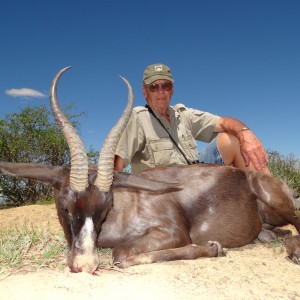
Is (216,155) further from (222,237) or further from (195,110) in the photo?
(222,237)

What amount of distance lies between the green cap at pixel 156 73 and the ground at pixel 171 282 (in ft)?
11.5

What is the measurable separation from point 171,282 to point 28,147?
13.7m

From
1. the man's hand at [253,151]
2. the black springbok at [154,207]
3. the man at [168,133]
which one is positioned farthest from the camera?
the man at [168,133]

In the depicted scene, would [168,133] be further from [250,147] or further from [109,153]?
[109,153]

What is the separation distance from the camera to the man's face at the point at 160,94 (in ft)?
23.6

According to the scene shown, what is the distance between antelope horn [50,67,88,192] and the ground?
84 cm

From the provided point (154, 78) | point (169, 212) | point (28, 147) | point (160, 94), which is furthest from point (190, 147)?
point (28, 147)

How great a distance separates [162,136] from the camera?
7090mm

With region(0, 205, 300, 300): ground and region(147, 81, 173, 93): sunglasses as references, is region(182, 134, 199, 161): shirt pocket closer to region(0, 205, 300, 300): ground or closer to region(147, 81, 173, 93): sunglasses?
region(147, 81, 173, 93): sunglasses

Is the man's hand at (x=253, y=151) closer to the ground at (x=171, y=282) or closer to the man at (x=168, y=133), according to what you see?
the man at (x=168, y=133)

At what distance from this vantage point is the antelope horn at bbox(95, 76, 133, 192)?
4.30 m

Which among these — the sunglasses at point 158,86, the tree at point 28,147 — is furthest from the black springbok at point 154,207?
Result: the tree at point 28,147

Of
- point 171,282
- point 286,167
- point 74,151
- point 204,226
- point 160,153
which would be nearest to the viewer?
point 171,282

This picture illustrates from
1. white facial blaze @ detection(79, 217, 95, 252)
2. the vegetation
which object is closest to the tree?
the vegetation
